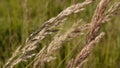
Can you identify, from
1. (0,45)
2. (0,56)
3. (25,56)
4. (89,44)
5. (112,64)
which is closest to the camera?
(89,44)

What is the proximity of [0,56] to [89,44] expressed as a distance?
1.10 meters

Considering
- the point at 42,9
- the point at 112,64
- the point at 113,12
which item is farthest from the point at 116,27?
the point at 113,12

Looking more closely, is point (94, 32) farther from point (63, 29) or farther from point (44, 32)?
point (63, 29)

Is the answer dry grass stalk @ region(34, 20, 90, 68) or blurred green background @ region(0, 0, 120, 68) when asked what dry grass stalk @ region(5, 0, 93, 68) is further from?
blurred green background @ region(0, 0, 120, 68)

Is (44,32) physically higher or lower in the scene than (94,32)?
higher

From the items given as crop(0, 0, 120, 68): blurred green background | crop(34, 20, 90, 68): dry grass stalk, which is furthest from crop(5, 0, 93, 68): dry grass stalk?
crop(0, 0, 120, 68): blurred green background

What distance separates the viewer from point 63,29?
6.25 ft

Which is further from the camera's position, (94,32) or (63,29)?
(63,29)

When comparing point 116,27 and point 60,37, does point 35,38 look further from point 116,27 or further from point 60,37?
point 116,27

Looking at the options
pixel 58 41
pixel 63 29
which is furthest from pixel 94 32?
pixel 63 29

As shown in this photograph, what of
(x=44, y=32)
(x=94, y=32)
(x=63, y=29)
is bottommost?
(x=94, y=32)

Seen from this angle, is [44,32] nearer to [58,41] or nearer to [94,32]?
[58,41]

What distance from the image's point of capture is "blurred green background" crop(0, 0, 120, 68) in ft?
5.75

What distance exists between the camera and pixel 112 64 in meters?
1.81
